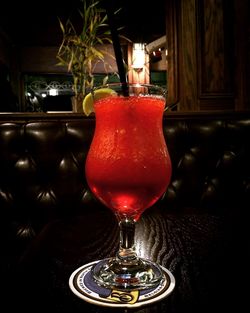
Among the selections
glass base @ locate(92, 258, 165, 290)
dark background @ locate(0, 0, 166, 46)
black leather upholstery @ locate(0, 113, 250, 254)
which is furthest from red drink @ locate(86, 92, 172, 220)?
dark background @ locate(0, 0, 166, 46)

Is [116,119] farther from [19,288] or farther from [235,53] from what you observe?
[235,53]

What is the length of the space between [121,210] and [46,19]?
787cm

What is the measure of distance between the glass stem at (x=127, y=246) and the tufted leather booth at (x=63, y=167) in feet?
3.69

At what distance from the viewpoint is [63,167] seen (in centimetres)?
199

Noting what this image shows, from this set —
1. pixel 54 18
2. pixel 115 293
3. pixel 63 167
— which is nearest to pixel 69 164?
pixel 63 167

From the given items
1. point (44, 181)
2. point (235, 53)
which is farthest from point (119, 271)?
point (235, 53)

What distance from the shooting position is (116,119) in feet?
2.80

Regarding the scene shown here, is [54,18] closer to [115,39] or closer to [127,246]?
[115,39]

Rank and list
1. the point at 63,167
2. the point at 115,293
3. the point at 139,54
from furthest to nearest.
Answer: the point at 139,54
the point at 63,167
the point at 115,293

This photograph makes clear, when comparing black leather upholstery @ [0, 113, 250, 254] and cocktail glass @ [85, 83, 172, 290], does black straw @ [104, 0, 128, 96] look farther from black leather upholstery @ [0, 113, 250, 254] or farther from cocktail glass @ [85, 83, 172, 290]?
black leather upholstery @ [0, 113, 250, 254]

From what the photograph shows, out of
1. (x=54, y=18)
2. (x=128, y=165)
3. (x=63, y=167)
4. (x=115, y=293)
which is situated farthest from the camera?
(x=54, y=18)

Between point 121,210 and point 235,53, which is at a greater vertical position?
point 235,53

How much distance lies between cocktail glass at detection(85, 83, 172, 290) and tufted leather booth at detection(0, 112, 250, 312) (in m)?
1.11

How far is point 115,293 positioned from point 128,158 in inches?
12.2
